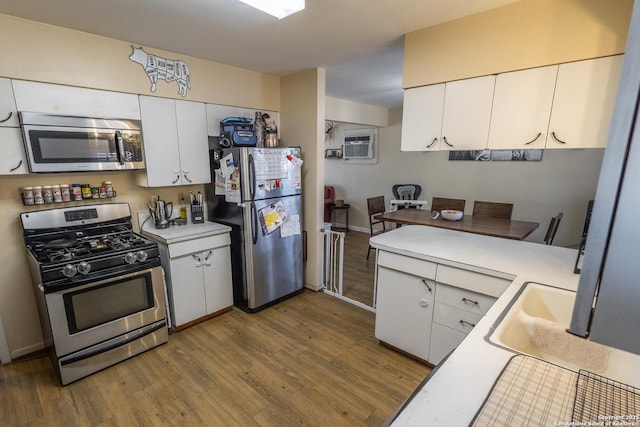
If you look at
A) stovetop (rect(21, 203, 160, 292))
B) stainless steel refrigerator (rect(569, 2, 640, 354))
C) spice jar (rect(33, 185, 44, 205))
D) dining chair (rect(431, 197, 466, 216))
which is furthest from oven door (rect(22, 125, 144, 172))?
dining chair (rect(431, 197, 466, 216))

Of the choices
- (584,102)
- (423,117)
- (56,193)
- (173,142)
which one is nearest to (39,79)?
(56,193)

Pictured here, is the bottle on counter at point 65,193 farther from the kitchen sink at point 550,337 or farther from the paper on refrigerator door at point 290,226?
the kitchen sink at point 550,337

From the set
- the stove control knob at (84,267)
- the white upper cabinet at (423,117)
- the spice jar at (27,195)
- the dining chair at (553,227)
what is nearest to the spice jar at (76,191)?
the spice jar at (27,195)

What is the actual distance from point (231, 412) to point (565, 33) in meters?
2.83

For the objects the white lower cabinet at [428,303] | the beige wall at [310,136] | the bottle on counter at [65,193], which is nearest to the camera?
the white lower cabinet at [428,303]

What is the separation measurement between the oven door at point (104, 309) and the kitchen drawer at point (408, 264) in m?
1.72

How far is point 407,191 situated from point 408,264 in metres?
3.51

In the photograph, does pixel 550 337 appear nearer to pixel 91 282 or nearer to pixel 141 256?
pixel 141 256

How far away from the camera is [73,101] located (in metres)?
2.11

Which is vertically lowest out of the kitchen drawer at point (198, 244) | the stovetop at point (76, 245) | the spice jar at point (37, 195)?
the kitchen drawer at point (198, 244)

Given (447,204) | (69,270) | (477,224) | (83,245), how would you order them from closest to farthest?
(69,270) < (83,245) < (477,224) < (447,204)

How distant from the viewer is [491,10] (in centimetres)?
182

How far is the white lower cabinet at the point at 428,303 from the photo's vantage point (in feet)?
5.83

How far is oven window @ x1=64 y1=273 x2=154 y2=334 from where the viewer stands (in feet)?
6.47
